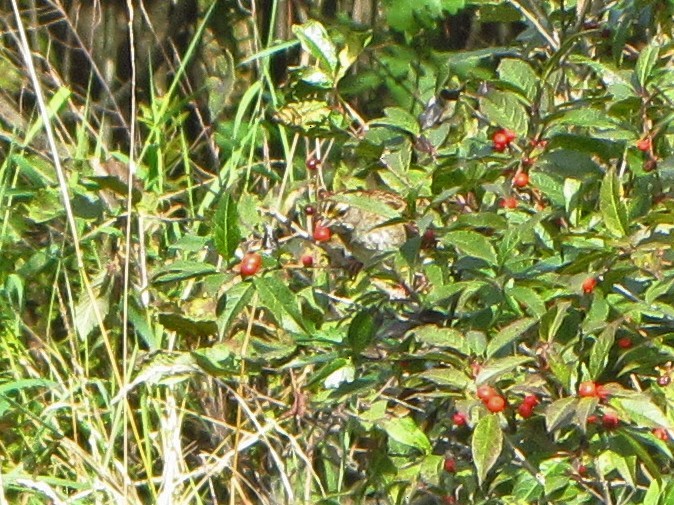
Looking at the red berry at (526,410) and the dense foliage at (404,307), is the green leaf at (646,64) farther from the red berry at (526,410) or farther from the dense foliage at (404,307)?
the red berry at (526,410)

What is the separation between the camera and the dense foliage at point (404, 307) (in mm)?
1965

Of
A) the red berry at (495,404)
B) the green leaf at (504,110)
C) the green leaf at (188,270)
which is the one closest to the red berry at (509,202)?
the green leaf at (504,110)

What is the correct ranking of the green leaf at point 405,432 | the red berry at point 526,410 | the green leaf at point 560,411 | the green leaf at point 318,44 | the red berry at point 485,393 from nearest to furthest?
the green leaf at point 560,411 < the red berry at point 485,393 < the red berry at point 526,410 < the green leaf at point 405,432 < the green leaf at point 318,44

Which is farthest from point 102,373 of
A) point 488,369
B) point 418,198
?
point 488,369

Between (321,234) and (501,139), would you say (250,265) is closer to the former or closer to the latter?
(321,234)

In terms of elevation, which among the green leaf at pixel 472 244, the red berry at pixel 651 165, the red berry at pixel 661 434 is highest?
the red berry at pixel 651 165

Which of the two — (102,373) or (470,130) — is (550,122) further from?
(102,373)

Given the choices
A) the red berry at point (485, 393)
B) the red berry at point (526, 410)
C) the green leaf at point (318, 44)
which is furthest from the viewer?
the green leaf at point (318, 44)

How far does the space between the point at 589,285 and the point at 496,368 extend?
18 centimetres

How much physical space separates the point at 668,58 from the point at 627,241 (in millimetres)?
756

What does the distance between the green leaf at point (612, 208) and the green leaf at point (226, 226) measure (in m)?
0.53

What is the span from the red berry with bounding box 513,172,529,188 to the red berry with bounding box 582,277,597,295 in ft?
0.82

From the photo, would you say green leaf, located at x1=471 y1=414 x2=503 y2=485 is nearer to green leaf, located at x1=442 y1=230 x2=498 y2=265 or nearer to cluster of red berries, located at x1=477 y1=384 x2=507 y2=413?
cluster of red berries, located at x1=477 y1=384 x2=507 y2=413

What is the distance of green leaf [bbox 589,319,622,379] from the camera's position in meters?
1.84
